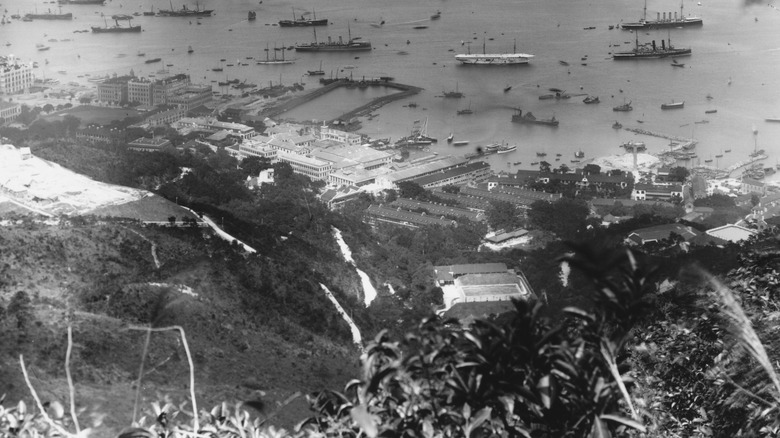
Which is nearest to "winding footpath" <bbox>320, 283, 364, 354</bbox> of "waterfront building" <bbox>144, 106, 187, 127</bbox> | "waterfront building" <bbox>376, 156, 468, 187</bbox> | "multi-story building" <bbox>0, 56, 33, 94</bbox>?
"waterfront building" <bbox>376, 156, 468, 187</bbox>

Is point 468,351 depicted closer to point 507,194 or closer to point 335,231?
point 335,231

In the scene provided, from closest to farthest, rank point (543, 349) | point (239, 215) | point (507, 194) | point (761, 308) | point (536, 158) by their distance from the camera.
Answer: point (543, 349), point (761, 308), point (239, 215), point (507, 194), point (536, 158)

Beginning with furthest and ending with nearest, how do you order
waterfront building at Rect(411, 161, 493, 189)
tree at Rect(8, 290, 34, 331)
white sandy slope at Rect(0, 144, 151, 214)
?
1. waterfront building at Rect(411, 161, 493, 189)
2. white sandy slope at Rect(0, 144, 151, 214)
3. tree at Rect(8, 290, 34, 331)

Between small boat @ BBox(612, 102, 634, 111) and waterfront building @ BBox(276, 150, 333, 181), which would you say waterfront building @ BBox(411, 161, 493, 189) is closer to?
waterfront building @ BBox(276, 150, 333, 181)

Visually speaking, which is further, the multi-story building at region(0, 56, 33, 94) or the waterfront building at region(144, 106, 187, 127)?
the multi-story building at region(0, 56, 33, 94)

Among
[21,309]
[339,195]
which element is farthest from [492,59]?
Answer: [21,309]

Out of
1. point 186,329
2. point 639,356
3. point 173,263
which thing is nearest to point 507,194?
point 173,263

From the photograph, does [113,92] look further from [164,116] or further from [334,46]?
[334,46]
